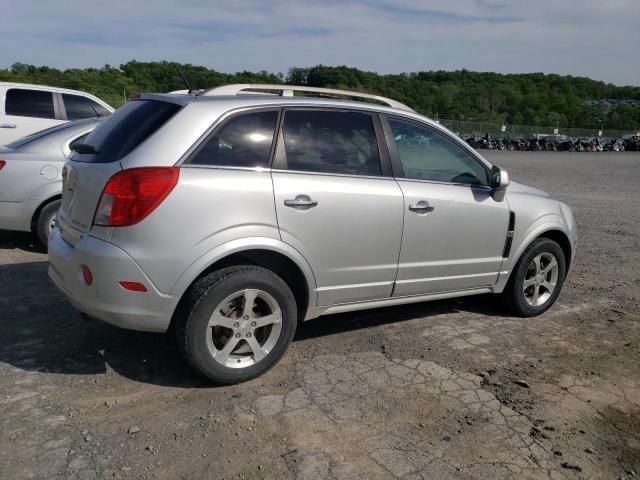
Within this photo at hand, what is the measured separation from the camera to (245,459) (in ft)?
9.84

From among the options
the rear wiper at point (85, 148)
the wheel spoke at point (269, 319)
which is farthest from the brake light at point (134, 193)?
the wheel spoke at point (269, 319)

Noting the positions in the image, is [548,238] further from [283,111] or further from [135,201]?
[135,201]

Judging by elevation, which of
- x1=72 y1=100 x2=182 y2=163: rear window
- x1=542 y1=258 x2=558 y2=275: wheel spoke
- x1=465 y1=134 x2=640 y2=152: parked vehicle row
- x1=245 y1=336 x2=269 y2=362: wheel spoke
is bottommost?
x1=465 y1=134 x2=640 y2=152: parked vehicle row

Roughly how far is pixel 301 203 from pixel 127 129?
1200mm

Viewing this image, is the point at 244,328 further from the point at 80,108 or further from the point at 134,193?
the point at 80,108

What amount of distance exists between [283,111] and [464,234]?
1730 millimetres

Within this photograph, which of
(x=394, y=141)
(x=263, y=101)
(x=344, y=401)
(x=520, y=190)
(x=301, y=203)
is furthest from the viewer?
(x=520, y=190)

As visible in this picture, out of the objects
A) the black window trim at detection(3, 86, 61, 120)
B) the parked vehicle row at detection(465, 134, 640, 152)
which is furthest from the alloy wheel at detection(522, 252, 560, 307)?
the parked vehicle row at detection(465, 134, 640, 152)

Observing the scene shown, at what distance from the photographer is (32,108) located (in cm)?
983

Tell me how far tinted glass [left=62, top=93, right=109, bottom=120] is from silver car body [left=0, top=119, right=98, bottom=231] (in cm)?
349

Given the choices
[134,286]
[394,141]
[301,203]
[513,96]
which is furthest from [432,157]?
[513,96]

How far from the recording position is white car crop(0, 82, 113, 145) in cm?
970

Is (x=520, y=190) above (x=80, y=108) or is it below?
below

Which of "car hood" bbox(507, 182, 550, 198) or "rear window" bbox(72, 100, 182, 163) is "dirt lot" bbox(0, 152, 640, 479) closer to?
"car hood" bbox(507, 182, 550, 198)
